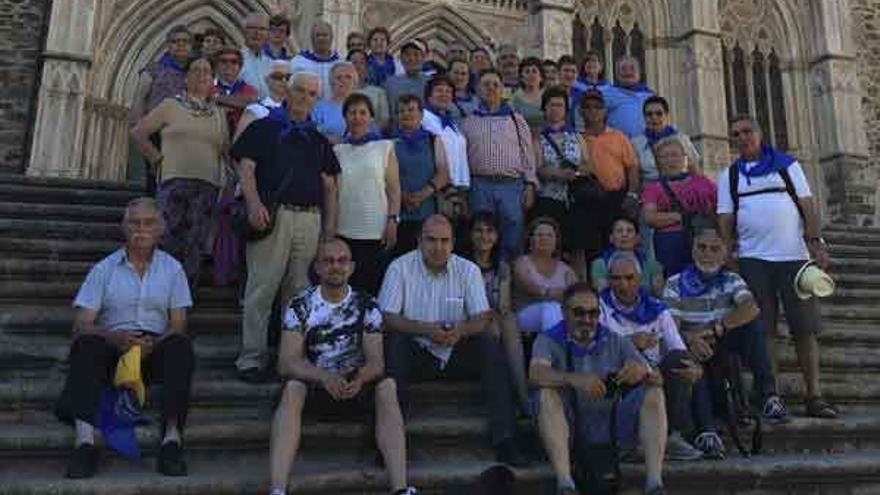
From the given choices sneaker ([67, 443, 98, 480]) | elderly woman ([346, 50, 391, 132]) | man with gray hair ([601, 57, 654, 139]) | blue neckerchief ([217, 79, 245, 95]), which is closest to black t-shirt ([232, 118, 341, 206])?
blue neckerchief ([217, 79, 245, 95])

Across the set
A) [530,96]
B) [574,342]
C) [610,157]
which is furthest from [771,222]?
[530,96]

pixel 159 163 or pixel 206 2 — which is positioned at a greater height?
pixel 206 2

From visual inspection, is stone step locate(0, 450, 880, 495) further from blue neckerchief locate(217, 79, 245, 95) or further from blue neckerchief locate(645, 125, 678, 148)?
blue neckerchief locate(217, 79, 245, 95)

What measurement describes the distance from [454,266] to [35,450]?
240 centimetres

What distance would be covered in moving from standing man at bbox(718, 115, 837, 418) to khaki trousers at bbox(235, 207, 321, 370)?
9.68ft

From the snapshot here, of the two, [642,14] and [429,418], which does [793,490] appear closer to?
[429,418]

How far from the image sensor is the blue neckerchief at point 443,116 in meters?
5.91

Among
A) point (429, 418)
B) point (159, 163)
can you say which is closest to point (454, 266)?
point (429, 418)

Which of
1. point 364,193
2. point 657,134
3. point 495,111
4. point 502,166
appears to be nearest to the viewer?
point 364,193

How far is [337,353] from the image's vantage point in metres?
4.30

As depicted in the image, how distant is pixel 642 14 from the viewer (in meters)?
17.5

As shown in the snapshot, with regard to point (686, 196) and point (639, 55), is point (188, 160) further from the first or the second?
point (639, 55)

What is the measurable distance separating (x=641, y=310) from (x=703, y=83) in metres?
13.2

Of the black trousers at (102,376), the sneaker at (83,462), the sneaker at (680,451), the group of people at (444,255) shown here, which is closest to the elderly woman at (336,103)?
the group of people at (444,255)
